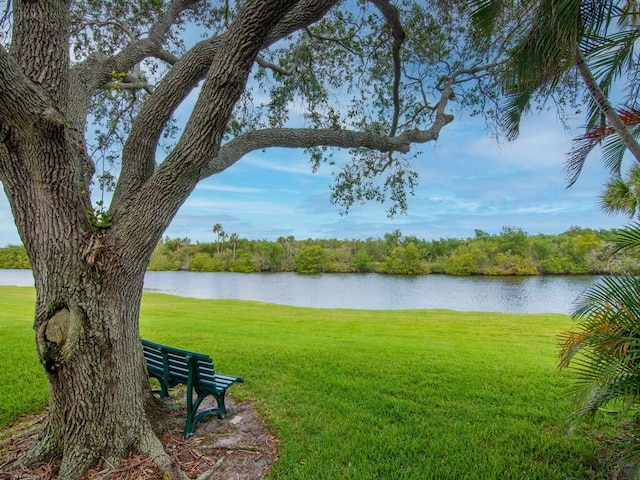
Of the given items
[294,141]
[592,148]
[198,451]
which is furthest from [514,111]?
[198,451]

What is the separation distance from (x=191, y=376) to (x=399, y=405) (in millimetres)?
2163

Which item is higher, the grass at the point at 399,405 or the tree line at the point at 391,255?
the tree line at the point at 391,255

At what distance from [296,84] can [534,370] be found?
19.9ft

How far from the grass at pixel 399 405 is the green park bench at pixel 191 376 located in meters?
0.57

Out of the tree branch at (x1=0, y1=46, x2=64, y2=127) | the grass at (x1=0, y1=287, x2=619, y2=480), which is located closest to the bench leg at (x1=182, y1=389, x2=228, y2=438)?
the grass at (x1=0, y1=287, x2=619, y2=480)

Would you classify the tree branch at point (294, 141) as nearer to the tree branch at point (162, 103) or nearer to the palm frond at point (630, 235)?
the tree branch at point (162, 103)

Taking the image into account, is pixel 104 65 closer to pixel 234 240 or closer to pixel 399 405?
pixel 399 405

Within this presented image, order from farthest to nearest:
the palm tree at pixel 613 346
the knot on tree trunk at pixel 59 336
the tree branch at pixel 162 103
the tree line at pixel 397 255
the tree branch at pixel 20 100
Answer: the tree line at pixel 397 255 < the tree branch at pixel 162 103 < the knot on tree trunk at pixel 59 336 < the palm tree at pixel 613 346 < the tree branch at pixel 20 100

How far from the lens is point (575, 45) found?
279 cm

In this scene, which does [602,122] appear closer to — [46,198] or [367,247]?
[46,198]

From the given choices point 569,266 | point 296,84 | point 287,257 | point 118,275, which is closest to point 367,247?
point 287,257

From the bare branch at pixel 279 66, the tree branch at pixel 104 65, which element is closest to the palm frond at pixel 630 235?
the tree branch at pixel 104 65

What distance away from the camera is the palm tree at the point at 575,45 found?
2.72 m

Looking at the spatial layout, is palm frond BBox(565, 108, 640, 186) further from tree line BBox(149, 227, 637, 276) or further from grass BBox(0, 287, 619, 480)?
tree line BBox(149, 227, 637, 276)
